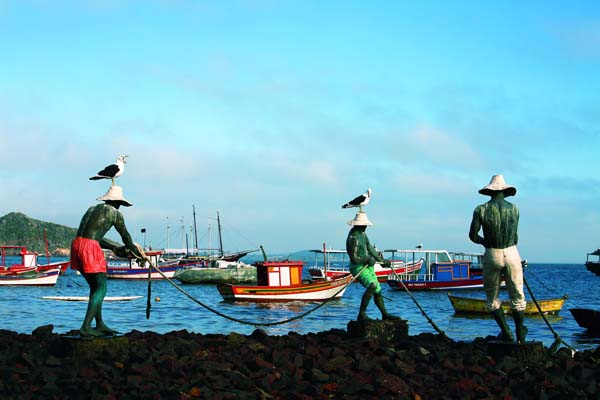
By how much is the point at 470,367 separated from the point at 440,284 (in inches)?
1658

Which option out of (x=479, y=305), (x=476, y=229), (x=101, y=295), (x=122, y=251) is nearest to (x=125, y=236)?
(x=122, y=251)

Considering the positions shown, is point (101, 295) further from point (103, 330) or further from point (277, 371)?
point (277, 371)

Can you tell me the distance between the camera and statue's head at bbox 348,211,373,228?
40.6ft

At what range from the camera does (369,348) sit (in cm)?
1062

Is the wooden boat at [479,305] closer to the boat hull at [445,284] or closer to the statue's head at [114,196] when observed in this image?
the boat hull at [445,284]

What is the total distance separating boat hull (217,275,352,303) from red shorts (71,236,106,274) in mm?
25054

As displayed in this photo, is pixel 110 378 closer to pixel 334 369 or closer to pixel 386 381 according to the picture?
pixel 334 369

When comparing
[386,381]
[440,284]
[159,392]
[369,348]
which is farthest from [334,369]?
[440,284]

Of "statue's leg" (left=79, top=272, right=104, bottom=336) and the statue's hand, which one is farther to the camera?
the statue's hand

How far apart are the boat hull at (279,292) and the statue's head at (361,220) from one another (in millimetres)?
21993

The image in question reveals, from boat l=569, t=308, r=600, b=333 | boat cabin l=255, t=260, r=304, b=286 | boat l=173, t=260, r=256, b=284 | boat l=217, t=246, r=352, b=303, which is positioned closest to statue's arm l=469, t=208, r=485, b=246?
boat l=569, t=308, r=600, b=333

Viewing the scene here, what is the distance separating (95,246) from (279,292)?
2573 centimetres

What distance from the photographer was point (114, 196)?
9984mm

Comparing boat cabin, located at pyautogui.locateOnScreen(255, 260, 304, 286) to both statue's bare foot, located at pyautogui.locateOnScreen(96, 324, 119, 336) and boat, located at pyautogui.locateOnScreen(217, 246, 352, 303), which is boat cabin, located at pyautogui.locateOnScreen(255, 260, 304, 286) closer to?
boat, located at pyautogui.locateOnScreen(217, 246, 352, 303)
